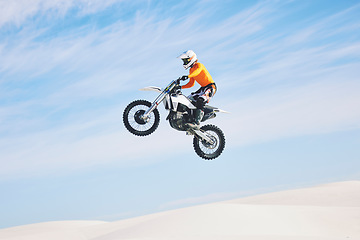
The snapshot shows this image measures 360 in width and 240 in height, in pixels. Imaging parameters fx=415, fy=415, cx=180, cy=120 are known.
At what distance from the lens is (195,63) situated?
37.8 feet

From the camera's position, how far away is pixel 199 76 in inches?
462

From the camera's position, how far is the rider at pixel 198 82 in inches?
446

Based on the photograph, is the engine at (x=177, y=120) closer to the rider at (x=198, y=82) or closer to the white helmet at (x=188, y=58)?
the rider at (x=198, y=82)

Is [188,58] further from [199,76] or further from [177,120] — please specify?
[177,120]

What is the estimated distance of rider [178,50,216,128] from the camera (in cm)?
1132

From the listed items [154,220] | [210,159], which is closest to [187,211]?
[154,220]

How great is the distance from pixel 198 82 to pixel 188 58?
2.93ft

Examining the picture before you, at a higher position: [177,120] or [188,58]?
[188,58]
